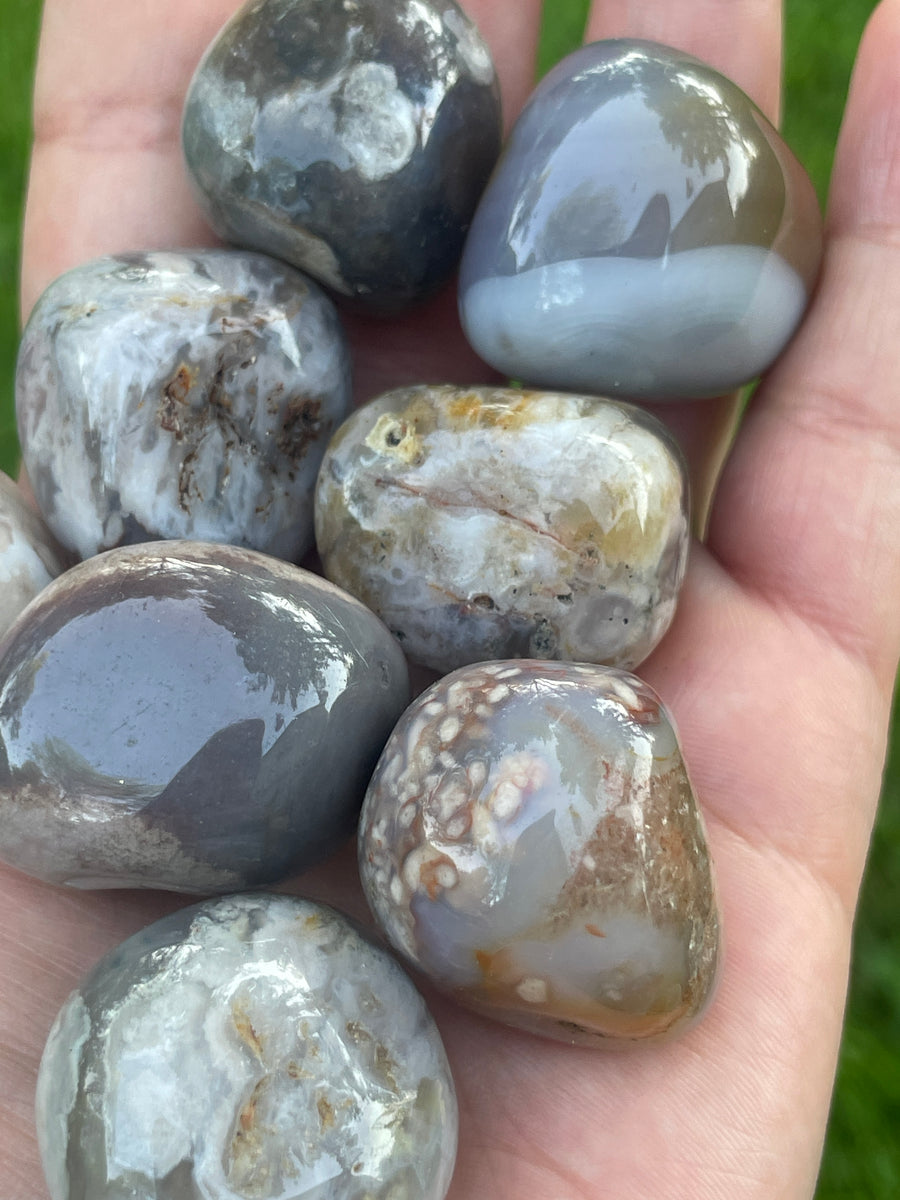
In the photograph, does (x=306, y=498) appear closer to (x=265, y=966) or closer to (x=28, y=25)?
(x=265, y=966)

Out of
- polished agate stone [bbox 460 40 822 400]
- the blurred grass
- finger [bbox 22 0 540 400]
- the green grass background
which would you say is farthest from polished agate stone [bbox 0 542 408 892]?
the blurred grass

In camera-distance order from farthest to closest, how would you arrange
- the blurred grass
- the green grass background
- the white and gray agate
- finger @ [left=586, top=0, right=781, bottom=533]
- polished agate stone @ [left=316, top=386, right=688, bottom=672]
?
the blurred grass < the green grass background < finger @ [left=586, top=0, right=781, bottom=533] < polished agate stone @ [left=316, top=386, right=688, bottom=672] < the white and gray agate

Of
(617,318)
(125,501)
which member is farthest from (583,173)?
(125,501)

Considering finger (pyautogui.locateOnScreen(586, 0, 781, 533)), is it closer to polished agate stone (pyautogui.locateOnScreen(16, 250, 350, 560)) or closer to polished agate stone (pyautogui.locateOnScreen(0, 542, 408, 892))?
polished agate stone (pyautogui.locateOnScreen(16, 250, 350, 560))

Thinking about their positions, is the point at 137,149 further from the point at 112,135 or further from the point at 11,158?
the point at 11,158

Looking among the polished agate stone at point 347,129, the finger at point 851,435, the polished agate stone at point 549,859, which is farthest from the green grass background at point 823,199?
the polished agate stone at point 549,859

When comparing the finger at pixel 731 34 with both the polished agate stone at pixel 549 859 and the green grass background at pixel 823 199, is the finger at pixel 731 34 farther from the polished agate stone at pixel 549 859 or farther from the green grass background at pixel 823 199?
the polished agate stone at pixel 549 859

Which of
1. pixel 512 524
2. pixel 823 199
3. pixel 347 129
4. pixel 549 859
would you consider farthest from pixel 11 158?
pixel 549 859
